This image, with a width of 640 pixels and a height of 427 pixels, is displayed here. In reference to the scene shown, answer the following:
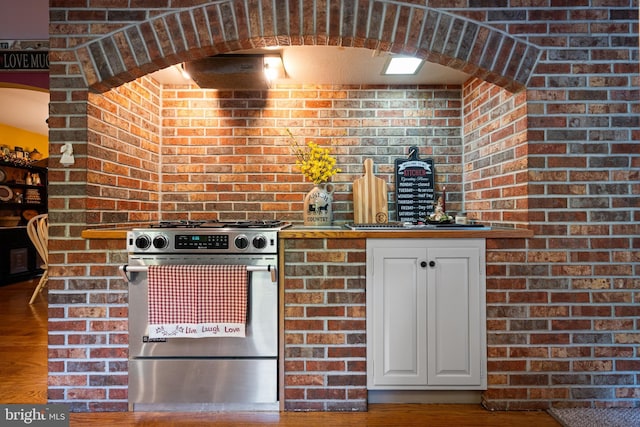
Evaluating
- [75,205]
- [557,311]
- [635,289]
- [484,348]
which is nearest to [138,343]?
[75,205]

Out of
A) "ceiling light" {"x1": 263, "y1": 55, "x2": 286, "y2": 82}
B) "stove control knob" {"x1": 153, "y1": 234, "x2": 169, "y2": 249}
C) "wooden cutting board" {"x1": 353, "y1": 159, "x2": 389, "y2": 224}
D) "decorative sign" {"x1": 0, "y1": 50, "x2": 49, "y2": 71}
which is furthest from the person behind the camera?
"decorative sign" {"x1": 0, "y1": 50, "x2": 49, "y2": 71}

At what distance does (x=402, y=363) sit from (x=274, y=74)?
2.02 meters

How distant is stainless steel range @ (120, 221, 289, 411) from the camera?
1872 millimetres

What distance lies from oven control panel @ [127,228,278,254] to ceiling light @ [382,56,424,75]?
1.38 m

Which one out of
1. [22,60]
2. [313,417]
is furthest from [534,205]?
[22,60]

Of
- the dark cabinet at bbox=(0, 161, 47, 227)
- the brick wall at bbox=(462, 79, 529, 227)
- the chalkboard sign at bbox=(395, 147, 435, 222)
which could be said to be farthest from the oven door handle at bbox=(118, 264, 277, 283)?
the dark cabinet at bbox=(0, 161, 47, 227)

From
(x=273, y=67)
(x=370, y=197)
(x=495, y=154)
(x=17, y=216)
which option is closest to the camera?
(x=495, y=154)

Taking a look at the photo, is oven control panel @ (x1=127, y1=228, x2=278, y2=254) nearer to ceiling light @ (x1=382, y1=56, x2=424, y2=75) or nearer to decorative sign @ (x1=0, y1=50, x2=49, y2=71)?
ceiling light @ (x1=382, y1=56, x2=424, y2=75)

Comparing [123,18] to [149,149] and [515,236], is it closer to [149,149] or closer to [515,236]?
[149,149]

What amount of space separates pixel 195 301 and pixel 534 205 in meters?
1.86

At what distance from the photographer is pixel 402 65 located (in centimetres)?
239

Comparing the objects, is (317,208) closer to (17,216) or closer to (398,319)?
(398,319)

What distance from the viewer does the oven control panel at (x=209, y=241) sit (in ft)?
6.13

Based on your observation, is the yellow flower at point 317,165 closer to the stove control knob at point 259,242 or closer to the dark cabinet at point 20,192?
the stove control knob at point 259,242
